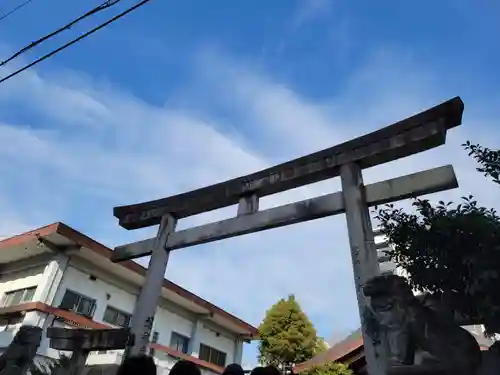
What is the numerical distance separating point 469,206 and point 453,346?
1.63m

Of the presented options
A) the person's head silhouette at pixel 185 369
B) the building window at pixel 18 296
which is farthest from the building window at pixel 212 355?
the person's head silhouette at pixel 185 369

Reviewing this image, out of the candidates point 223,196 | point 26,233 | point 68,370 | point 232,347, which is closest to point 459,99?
point 223,196

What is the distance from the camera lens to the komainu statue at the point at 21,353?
5.54 metres

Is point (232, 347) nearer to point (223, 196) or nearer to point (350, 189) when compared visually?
point (223, 196)

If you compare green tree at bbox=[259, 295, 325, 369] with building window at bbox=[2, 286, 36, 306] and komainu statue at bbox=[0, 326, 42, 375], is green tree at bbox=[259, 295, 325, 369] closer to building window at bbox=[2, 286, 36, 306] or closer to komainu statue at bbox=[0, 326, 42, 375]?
building window at bbox=[2, 286, 36, 306]

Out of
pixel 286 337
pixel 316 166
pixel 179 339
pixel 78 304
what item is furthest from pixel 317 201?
pixel 286 337

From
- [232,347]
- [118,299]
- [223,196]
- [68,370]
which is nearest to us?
[68,370]

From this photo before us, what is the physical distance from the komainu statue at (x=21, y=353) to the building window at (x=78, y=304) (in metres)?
7.16

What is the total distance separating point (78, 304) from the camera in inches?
507

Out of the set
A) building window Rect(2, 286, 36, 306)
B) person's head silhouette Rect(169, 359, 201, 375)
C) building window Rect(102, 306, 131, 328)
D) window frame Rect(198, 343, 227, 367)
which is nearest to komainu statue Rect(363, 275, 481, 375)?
person's head silhouette Rect(169, 359, 201, 375)

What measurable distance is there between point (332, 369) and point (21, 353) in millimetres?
7395

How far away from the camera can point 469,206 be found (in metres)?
4.29

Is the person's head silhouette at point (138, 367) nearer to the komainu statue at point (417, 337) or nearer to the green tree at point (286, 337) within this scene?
the komainu statue at point (417, 337)

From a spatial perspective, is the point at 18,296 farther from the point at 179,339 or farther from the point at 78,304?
the point at 179,339
